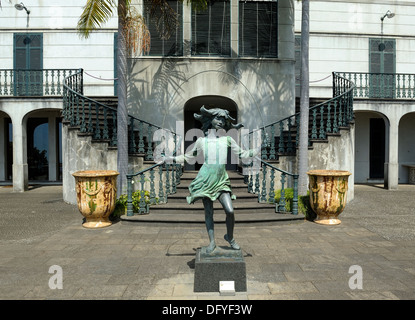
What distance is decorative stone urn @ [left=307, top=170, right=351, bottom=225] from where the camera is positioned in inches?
253

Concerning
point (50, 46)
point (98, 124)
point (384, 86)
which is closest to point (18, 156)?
point (50, 46)

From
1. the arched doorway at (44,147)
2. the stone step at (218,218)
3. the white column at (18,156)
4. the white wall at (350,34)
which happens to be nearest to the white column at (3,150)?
the arched doorway at (44,147)

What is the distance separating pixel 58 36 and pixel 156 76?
6.64m

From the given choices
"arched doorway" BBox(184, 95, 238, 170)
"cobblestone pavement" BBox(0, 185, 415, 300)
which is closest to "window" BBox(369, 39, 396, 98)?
"arched doorway" BBox(184, 95, 238, 170)

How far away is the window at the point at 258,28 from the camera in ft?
33.0

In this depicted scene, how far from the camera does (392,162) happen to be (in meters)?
12.3

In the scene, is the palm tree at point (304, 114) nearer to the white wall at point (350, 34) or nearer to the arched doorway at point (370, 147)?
the white wall at point (350, 34)

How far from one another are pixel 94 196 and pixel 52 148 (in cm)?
956

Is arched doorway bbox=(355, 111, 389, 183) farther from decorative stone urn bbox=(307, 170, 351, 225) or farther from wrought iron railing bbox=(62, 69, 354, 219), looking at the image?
decorative stone urn bbox=(307, 170, 351, 225)

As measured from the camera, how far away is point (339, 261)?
429cm

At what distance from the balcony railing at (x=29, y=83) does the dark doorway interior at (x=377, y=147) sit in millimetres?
14799

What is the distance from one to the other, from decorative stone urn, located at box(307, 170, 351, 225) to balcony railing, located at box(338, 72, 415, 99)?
789cm

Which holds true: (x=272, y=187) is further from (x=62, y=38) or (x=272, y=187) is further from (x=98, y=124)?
(x=62, y=38)

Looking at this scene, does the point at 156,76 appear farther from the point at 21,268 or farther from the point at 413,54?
the point at 413,54
